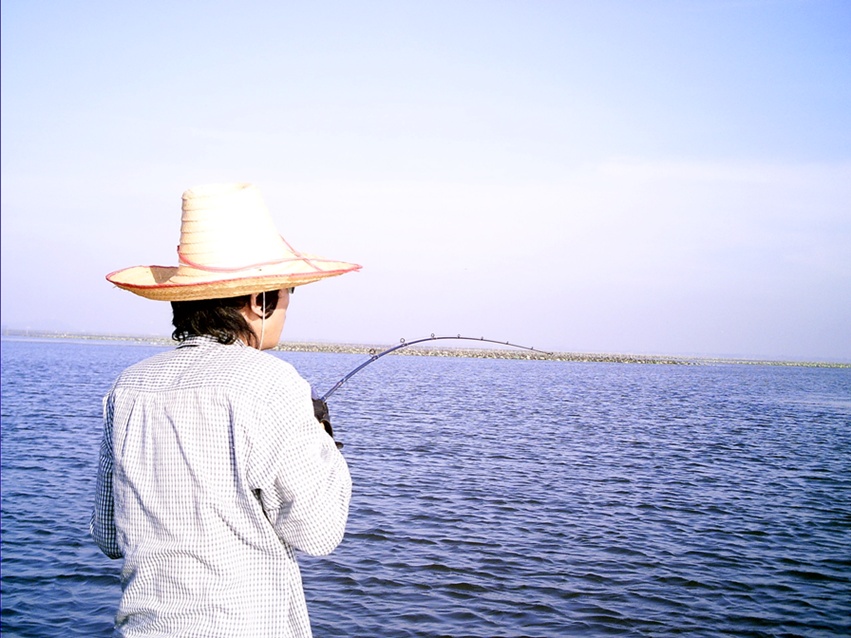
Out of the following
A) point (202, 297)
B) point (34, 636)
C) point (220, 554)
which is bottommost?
point (34, 636)

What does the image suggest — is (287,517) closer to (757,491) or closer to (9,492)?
(9,492)

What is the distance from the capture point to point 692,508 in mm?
11086

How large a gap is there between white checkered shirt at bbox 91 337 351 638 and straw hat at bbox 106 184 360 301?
19 centimetres

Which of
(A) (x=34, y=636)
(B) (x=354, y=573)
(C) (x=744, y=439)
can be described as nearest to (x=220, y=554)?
(A) (x=34, y=636)

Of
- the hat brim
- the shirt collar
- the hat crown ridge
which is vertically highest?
the hat crown ridge

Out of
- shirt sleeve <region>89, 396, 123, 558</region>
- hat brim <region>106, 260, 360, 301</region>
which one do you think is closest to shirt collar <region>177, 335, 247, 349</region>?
hat brim <region>106, 260, 360, 301</region>

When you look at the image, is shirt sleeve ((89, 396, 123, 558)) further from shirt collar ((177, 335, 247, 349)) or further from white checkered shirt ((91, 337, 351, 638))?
shirt collar ((177, 335, 247, 349))

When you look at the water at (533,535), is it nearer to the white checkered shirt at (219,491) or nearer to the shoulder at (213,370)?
A: the white checkered shirt at (219,491)

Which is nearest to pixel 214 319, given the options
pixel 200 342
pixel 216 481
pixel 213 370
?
pixel 200 342

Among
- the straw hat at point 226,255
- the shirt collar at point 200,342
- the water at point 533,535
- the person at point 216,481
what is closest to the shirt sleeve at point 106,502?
the person at point 216,481

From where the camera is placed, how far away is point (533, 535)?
30.8 ft

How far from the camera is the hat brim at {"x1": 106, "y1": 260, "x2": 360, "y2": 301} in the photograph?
7.14 ft

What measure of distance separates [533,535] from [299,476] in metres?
7.79

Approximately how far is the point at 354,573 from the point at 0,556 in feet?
11.6
